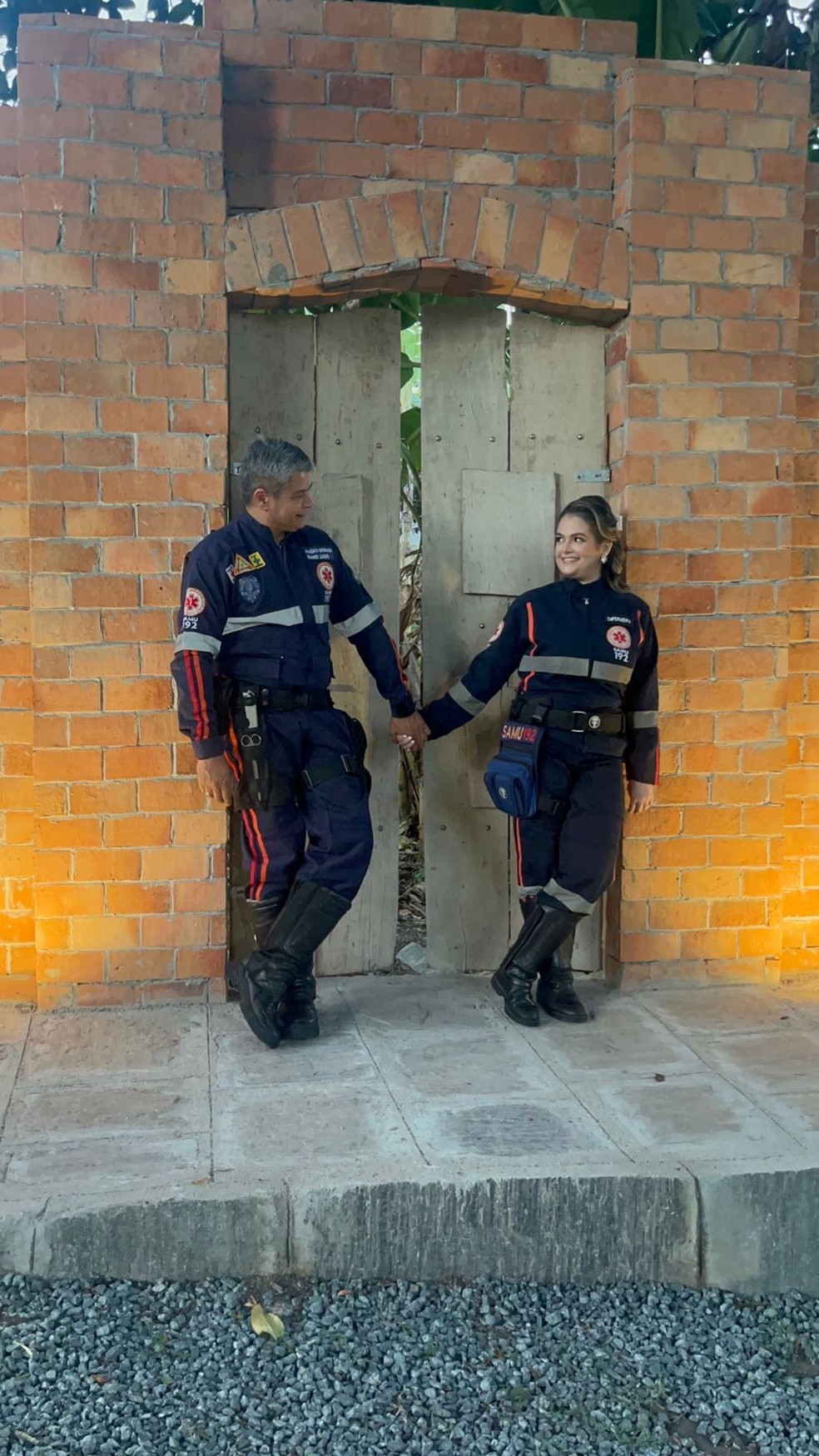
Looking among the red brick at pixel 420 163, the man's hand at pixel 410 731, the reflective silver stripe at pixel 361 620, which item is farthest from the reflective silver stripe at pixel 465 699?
the red brick at pixel 420 163

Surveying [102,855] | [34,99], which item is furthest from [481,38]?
[102,855]

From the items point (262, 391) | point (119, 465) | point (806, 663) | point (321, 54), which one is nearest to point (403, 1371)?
point (119, 465)

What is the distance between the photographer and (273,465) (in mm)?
3719

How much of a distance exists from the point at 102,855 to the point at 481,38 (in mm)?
3178

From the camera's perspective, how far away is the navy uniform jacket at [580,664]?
13.1ft

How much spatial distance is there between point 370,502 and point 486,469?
0.47 m

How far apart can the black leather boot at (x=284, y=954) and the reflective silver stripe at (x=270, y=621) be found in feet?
2.74

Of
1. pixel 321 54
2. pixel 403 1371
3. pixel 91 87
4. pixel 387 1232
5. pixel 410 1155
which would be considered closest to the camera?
pixel 403 1371

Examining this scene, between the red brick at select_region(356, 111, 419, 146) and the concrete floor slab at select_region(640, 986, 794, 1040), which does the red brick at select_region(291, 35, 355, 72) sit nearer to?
the red brick at select_region(356, 111, 419, 146)

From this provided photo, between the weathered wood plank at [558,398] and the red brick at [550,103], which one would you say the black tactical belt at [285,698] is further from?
the red brick at [550,103]

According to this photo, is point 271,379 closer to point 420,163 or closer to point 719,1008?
point 420,163

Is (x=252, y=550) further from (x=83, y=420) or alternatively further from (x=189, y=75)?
(x=189, y=75)

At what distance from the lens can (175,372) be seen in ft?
13.1

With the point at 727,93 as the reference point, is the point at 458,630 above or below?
below
